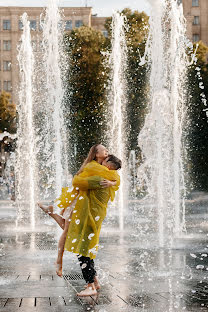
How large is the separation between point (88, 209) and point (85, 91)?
109 feet

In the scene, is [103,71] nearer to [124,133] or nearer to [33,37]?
[124,133]

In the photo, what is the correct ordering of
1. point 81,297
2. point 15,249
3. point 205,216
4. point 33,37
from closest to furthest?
1. point 81,297
2. point 15,249
3. point 205,216
4. point 33,37

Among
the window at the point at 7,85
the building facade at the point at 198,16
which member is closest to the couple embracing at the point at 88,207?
the building facade at the point at 198,16

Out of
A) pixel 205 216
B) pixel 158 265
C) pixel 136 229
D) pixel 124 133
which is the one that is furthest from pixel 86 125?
pixel 158 265

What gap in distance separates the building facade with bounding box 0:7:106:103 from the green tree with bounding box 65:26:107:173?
32.3 metres

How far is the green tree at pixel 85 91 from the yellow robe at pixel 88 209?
29.7 meters

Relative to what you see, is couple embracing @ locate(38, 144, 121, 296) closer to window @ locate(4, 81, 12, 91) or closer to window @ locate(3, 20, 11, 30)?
window @ locate(3, 20, 11, 30)

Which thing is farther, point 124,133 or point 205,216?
point 124,133

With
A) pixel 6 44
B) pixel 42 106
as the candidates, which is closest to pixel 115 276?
pixel 42 106

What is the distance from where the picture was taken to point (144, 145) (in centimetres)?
3155

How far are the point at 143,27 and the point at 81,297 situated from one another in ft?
117

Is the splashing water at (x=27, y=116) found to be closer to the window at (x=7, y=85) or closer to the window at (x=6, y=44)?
the window at (x=7, y=85)

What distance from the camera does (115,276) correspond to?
7.41 m

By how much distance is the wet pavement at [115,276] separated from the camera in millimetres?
5855
